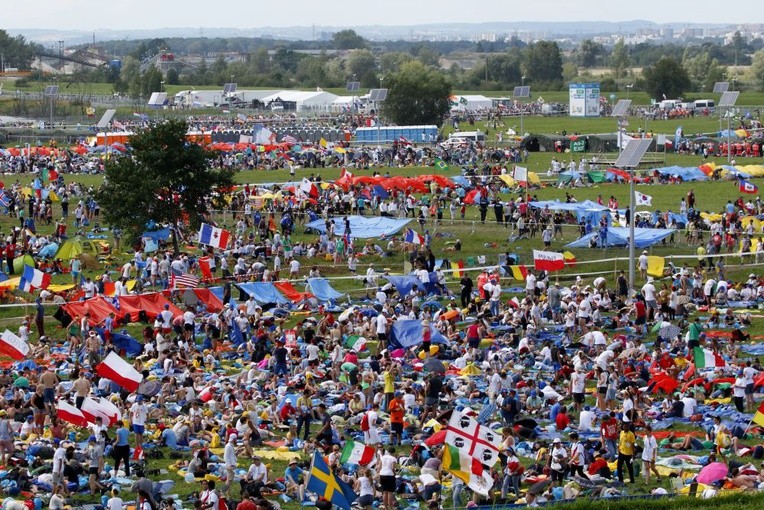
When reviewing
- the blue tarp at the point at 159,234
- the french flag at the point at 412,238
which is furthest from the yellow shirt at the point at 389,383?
the blue tarp at the point at 159,234

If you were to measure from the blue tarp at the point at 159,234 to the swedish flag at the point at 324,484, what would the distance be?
2335 cm

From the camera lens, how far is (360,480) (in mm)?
17875

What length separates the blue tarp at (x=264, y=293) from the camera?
1241 inches

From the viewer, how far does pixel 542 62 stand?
166 meters

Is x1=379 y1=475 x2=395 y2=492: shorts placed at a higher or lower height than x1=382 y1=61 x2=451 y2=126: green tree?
lower

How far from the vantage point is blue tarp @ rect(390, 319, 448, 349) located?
27.7 metres

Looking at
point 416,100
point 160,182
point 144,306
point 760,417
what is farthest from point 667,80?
point 760,417

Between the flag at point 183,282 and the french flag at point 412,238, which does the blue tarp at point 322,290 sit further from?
the french flag at point 412,238

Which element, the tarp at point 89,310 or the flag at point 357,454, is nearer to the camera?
the flag at point 357,454

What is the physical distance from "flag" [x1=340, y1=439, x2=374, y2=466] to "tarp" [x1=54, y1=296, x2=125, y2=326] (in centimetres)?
1194

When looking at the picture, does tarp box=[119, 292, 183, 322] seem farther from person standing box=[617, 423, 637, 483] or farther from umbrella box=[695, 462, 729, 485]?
umbrella box=[695, 462, 729, 485]

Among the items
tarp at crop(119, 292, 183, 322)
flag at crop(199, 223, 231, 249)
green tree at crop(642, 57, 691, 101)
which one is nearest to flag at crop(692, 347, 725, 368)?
tarp at crop(119, 292, 183, 322)

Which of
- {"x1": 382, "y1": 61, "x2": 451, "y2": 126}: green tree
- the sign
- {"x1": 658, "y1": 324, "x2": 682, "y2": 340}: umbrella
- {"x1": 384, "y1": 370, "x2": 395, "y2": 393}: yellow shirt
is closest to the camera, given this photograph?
{"x1": 384, "y1": 370, "x2": 395, "y2": 393}: yellow shirt

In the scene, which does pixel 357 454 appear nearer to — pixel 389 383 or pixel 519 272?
pixel 389 383
